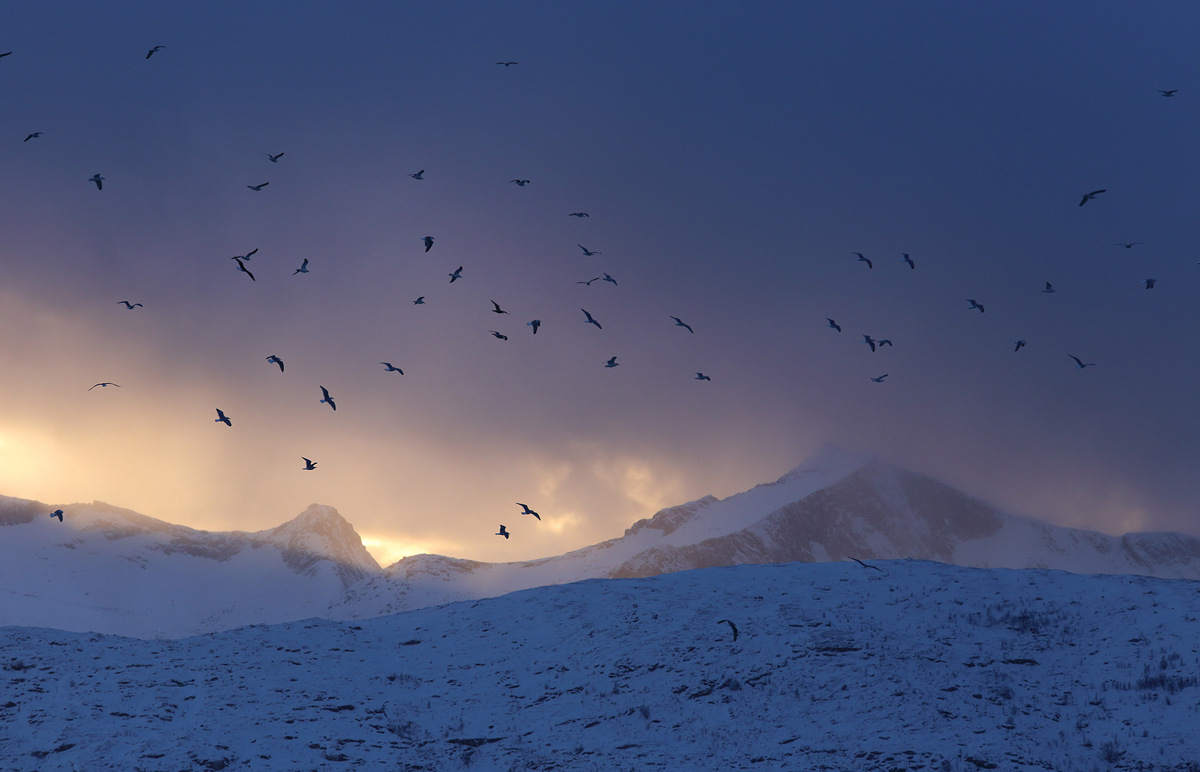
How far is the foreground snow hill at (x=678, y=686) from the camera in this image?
24.5 m

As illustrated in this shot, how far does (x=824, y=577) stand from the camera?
40219 millimetres

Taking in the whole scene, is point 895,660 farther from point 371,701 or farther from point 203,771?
point 203,771

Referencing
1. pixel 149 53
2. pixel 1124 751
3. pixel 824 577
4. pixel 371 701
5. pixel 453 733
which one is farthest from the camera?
pixel 824 577

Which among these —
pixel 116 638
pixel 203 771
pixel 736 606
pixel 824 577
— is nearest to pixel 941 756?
pixel 736 606

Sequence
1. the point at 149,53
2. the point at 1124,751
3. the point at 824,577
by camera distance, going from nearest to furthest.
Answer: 1. the point at 1124,751
2. the point at 149,53
3. the point at 824,577

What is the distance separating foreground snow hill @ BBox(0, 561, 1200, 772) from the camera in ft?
80.5

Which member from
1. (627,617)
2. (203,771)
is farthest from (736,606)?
(203,771)

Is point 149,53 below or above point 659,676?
above

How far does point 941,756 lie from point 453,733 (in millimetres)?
14806

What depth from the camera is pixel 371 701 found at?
30.2 metres

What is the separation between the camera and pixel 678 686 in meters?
30.0

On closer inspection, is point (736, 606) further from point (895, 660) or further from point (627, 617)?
point (895, 660)

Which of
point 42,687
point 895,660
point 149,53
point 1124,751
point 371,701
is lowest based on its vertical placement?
point 1124,751

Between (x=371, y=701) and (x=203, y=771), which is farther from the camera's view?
(x=371, y=701)
